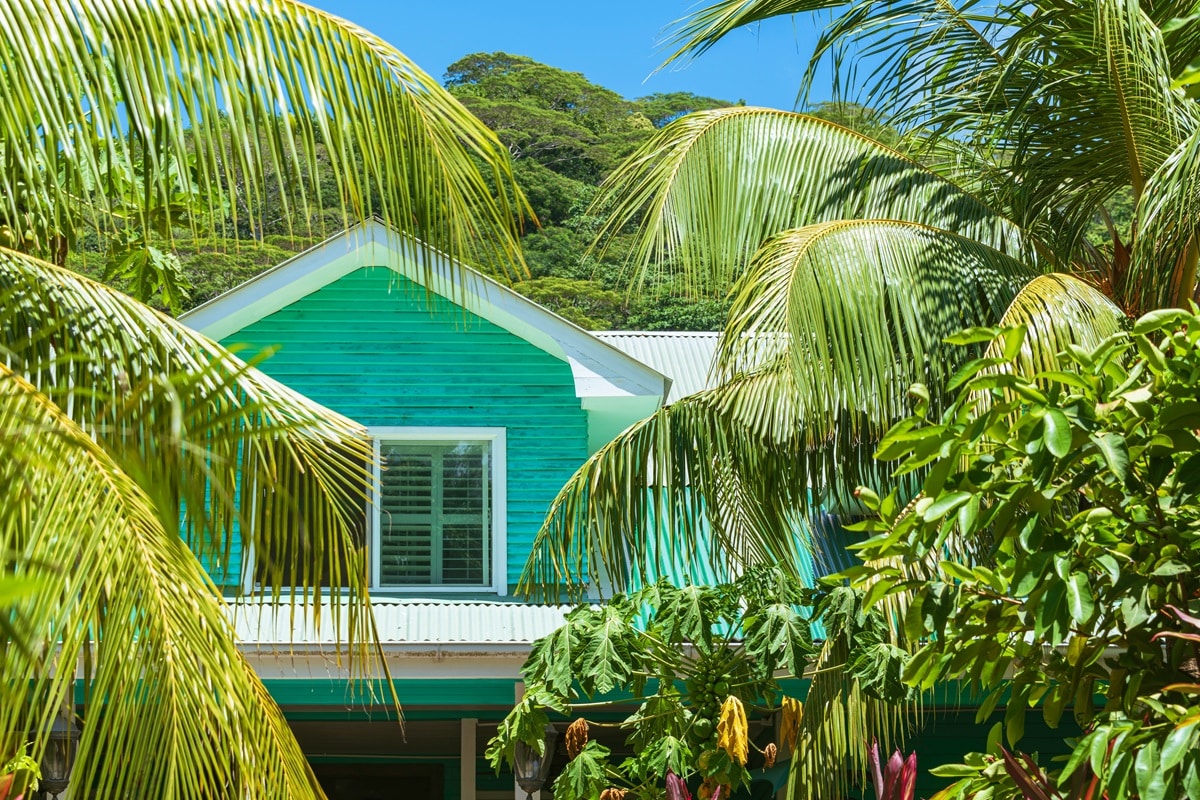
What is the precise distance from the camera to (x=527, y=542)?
11.3m

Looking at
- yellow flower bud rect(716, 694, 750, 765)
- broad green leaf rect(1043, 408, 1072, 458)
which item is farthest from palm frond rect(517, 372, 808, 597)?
broad green leaf rect(1043, 408, 1072, 458)

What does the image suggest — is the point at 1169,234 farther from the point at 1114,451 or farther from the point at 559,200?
the point at 559,200

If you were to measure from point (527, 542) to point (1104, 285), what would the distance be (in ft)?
17.9

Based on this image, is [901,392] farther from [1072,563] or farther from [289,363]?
[289,363]

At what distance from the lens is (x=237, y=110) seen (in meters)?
3.47

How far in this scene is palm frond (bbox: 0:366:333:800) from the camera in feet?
10.6

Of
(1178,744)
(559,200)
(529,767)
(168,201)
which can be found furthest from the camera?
(559,200)

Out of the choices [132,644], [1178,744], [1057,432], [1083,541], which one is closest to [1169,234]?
[1083,541]

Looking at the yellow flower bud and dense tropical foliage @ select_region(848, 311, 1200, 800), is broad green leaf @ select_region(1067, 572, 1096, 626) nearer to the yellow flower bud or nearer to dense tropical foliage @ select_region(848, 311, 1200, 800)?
dense tropical foliage @ select_region(848, 311, 1200, 800)

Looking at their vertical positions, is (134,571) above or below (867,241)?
below

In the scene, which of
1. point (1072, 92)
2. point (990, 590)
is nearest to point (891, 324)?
point (1072, 92)

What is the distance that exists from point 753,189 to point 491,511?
4.48m

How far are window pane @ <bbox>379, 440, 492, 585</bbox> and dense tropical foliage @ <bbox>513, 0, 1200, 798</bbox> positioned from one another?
9.39 ft

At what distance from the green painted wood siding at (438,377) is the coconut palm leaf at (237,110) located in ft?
24.4
